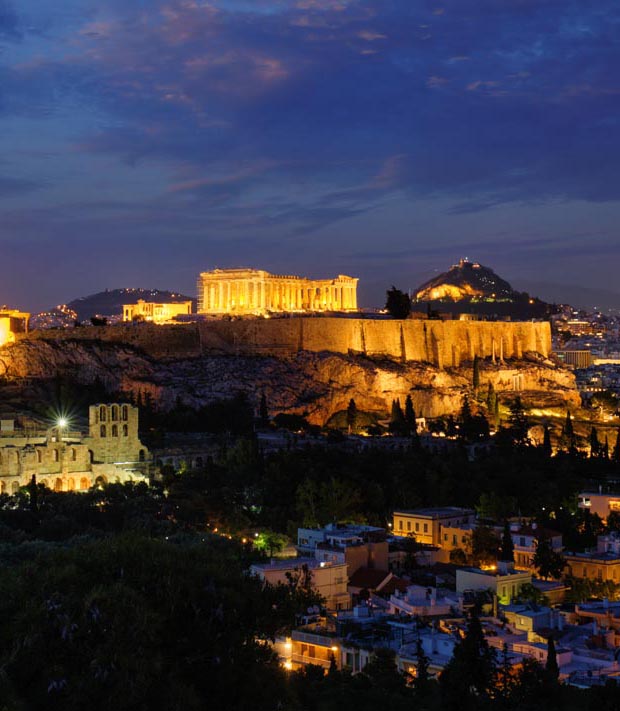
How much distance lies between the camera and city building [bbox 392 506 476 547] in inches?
1331

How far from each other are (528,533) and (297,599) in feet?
47.6

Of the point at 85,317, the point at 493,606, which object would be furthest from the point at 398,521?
the point at 85,317

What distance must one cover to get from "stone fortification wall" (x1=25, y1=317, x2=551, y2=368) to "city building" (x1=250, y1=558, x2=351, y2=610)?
23628 mm

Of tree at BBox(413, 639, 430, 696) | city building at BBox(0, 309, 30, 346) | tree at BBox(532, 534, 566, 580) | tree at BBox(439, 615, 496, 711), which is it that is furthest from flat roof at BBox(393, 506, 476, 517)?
city building at BBox(0, 309, 30, 346)

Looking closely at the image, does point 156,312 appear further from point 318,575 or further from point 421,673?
point 421,673

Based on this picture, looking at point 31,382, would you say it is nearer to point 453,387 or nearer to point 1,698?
point 453,387

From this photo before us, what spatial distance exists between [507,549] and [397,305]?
88.9 ft

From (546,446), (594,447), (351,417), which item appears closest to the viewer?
(546,446)

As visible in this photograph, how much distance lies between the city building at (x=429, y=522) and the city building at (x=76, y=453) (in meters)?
6.51

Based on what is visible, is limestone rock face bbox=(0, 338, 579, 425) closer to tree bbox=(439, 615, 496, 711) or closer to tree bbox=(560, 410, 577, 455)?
tree bbox=(560, 410, 577, 455)

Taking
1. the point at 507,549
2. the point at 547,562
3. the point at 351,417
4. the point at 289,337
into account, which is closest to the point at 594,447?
the point at 351,417

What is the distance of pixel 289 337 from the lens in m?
51.8

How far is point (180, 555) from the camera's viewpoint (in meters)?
16.7

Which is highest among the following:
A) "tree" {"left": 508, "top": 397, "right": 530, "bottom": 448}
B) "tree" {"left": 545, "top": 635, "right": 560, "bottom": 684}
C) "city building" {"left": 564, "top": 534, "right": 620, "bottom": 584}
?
"tree" {"left": 508, "top": 397, "right": 530, "bottom": 448}
